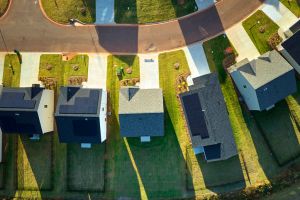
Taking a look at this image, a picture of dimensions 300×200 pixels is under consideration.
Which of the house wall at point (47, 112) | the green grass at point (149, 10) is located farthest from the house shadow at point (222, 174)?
the house wall at point (47, 112)

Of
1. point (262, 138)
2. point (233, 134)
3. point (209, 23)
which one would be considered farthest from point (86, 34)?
point (262, 138)

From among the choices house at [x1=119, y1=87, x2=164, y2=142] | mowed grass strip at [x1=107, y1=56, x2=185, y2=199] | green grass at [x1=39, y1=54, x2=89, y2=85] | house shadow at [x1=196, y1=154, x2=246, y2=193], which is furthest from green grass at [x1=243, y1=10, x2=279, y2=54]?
green grass at [x1=39, y1=54, x2=89, y2=85]

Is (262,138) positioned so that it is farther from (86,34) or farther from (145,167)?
(86,34)

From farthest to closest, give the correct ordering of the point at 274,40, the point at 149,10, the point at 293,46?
the point at 149,10, the point at 274,40, the point at 293,46

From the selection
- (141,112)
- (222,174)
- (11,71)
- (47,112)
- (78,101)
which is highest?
(11,71)

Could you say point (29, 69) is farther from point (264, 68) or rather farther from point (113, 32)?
point (264, 68)

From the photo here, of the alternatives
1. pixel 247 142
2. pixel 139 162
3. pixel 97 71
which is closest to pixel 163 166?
pixel 139 162

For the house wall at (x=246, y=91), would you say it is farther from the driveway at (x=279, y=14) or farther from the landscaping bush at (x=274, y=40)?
the driveway at (x=279, y=14)
